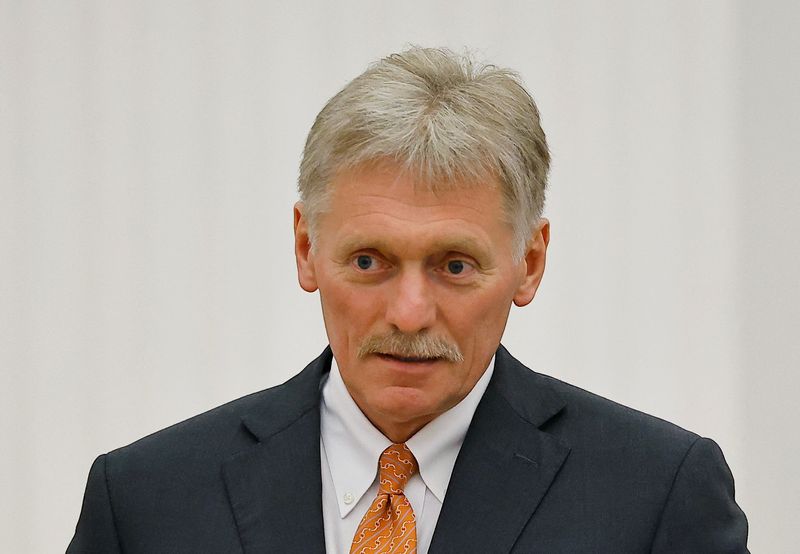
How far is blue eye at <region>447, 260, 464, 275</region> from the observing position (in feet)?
6.23

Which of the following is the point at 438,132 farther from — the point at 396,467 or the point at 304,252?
the point at 396,467

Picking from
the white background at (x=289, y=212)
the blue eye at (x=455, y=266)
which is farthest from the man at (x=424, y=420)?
the white background at (x=289, y=212)

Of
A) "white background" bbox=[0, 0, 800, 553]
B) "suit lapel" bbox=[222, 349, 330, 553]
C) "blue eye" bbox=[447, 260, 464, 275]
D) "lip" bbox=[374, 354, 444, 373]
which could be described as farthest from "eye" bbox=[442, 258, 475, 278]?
"white background" bbox=[0, 0, 800, 553]

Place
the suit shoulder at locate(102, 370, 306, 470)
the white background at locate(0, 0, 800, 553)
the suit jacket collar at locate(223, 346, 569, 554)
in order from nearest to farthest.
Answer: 1. the suit jacket collar at locate(223, 346, 569, 554)
2. the suit shoulder at locate(102, 370, 306, 470)
3. the white background at locate(0, 0, 800, 553)

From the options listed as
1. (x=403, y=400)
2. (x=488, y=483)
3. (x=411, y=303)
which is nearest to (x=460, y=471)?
(x=488, y=483)

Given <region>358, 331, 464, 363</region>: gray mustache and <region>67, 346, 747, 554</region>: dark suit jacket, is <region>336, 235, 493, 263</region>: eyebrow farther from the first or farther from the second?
<region>67, 346, 747, 554</region>: dark suit jacket

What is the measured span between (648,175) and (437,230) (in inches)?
70.7

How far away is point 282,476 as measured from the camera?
2039mm

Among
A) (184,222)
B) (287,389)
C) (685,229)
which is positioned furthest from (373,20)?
(287,389)

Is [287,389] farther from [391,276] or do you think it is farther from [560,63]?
[560,63]

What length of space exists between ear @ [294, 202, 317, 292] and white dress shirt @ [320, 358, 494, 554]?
160 millimetres

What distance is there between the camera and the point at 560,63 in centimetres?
361

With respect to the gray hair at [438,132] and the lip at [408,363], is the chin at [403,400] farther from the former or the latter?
the gray hair at [438,132]

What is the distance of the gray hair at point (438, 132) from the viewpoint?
6.15 ft
